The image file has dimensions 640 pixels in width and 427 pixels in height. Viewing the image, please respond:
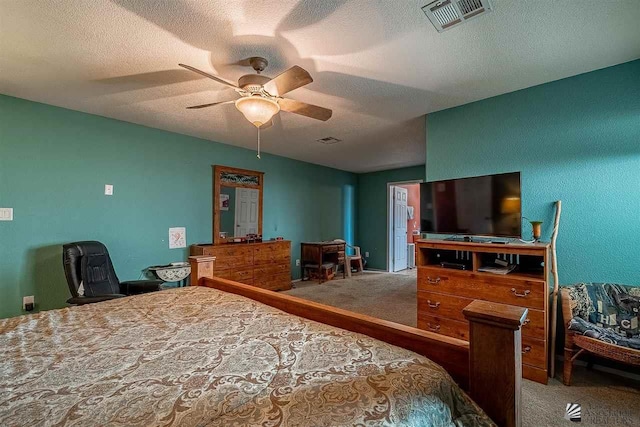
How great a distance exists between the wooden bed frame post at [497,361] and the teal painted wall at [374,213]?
19.6 ft

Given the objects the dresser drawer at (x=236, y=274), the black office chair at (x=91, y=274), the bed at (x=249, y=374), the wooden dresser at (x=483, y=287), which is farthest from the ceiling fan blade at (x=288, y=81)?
the dresser drawer at (x=236, y=274)

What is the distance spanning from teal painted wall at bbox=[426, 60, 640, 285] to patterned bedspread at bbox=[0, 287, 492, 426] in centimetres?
233

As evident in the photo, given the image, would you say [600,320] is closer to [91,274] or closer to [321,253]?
[321,253]

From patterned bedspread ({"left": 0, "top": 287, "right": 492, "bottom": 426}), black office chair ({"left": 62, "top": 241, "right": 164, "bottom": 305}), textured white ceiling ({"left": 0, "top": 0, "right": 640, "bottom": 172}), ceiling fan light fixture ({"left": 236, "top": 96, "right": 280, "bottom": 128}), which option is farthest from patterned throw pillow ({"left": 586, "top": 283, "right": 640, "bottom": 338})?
black office chair ({"left": 62, "top": 241, "right": 164, "bottom": 305})

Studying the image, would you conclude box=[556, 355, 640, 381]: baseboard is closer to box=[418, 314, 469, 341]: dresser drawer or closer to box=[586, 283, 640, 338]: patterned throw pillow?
box=[586, 283, 640, 338]: patterned throw pillow

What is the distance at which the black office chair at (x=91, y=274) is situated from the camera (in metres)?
2.75

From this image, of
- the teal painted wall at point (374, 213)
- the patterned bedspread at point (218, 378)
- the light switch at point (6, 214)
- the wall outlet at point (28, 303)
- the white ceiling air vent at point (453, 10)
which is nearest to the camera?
the patterned bedspread at point (218, 378)

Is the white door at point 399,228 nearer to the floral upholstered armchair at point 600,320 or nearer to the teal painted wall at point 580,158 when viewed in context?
the teal painted wall at point 580,158

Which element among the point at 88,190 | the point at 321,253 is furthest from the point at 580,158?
the point at 88,190

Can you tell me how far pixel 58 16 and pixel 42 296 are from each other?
2879mm

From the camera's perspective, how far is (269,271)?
15.9 feet

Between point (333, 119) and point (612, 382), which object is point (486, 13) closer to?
point (333, 119)

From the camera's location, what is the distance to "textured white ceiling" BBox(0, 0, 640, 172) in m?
1.71

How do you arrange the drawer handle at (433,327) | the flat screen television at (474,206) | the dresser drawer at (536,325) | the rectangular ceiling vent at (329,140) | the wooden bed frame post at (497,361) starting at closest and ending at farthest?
the wooden bed frame post at (497,361) < the dresser drawer at (536,325) < the flat screen television at (474,206) < the drawer handle at (433,327) < the rectangular ceiling vent at (329,140)
